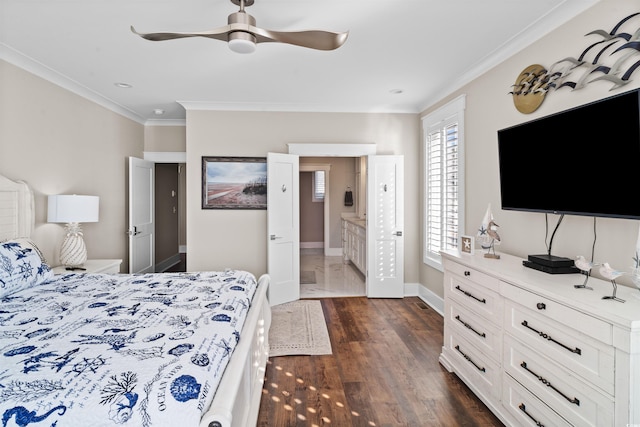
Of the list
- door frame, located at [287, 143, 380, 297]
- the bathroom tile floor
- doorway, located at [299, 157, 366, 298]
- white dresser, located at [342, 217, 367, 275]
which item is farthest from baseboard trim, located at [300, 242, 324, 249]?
door frame, located at [287, 143, 380, 297]

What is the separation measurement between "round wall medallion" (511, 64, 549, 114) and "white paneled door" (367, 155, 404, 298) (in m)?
2.03

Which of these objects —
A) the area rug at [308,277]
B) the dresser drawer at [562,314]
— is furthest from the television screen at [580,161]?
the area rug at [308,277]

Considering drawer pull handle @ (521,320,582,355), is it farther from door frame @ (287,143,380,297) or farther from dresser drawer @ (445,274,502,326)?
door frame @ (287,143,380,297)

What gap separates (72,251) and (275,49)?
290 centimetres

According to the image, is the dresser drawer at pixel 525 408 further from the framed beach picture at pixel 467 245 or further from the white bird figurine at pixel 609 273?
the framed beach picture at pixel 467 245

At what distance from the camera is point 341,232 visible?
8359 millimetres

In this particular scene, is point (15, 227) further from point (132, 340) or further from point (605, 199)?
point (605, 199)

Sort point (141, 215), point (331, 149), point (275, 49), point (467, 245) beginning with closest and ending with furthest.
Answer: point (467, 245) → point (275, 49) → point (331, 149) → point (141, 215)

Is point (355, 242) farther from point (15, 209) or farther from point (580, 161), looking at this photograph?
point (15, 209)

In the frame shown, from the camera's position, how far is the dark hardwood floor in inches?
84.3

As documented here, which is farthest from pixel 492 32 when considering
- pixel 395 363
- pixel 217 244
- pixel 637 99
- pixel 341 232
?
pixel 341 232

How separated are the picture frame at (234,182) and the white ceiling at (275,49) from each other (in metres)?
0.82

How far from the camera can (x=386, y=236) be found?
4660mm

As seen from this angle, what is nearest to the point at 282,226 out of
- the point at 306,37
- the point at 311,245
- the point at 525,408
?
the point at 306,37
